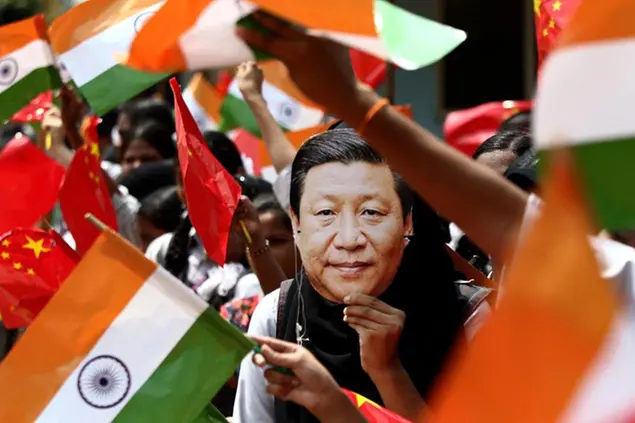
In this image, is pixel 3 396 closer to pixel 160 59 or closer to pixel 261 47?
pixel 160 59

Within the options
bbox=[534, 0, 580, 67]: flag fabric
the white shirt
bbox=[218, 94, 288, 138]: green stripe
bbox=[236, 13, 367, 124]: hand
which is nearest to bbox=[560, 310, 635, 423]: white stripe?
bbox=[236, 13, 367, 124]: hand

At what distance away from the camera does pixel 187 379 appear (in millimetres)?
2309

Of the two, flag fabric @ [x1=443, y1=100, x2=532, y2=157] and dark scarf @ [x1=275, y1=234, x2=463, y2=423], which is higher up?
dark scarf @ [x1=275, y1=234, x2=463, y2=423]

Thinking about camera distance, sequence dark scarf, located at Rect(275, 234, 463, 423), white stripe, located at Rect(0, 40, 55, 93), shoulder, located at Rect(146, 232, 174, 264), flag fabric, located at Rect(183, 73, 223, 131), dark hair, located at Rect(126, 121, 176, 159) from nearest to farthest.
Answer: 1. dark scarf, located at Rect(275, 234, 463, 423)
2. white stripe, located at Rect(0, 40, 55, 93)
3. shoulder, located at Rect(146, 232, 174, 264)
4. dark hair, located at Rect(126, 121, 176, 159)
5. flag fabric, located at Rect(183, 73, 223, 131)

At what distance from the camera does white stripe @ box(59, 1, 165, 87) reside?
322 centimetres

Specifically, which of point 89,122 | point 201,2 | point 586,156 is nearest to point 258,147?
point 89,122

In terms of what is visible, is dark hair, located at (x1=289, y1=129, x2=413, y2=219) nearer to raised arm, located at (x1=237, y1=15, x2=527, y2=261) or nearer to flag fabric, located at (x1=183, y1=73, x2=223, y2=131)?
raised arm, located at (x1=237, y1=15, x2=527, y2=261)

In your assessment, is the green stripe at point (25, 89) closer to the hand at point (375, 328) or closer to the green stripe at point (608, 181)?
the hand at point (375, 328)

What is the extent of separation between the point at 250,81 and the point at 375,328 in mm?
1976

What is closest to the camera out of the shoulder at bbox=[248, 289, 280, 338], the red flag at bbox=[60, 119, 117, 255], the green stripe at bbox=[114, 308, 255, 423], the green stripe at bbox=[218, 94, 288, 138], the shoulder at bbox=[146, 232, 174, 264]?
the green stripe at bbox=[114, 308, 255, 423]

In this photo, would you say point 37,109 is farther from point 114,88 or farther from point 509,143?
point 509,143

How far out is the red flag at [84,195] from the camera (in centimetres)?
369

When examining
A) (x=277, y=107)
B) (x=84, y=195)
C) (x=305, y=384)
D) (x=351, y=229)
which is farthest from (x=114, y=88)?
(x=277, y=107)

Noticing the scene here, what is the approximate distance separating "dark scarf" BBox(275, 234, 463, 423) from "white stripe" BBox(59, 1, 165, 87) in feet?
3.28
